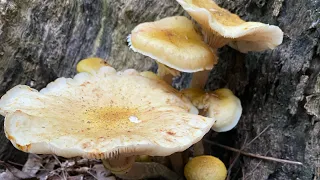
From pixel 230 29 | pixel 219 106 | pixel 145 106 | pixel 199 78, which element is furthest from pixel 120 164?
pixel 230 29

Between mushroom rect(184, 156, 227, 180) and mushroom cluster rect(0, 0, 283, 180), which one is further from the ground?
mushroom cluster rect(0, 0, 283, 180)

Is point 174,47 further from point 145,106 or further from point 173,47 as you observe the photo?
point 145,106

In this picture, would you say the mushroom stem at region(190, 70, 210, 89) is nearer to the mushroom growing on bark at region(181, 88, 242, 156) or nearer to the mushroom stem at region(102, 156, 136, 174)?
the mushroom growing on bark at region(181, 88, 242, 156)

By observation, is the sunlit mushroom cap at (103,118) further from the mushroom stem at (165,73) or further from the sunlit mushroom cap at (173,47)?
the sunlit mushroom cap at (173,47)

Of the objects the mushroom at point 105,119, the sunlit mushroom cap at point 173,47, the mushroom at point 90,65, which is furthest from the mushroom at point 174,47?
the mushroom at point 90,65

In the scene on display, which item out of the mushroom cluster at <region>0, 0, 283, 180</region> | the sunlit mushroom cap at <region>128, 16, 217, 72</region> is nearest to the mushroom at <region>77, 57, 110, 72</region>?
the mushroom cluster at <region>0, 0, 283, 180</region>

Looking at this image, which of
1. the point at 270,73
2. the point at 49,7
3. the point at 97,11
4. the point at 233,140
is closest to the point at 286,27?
the point at 270,73
